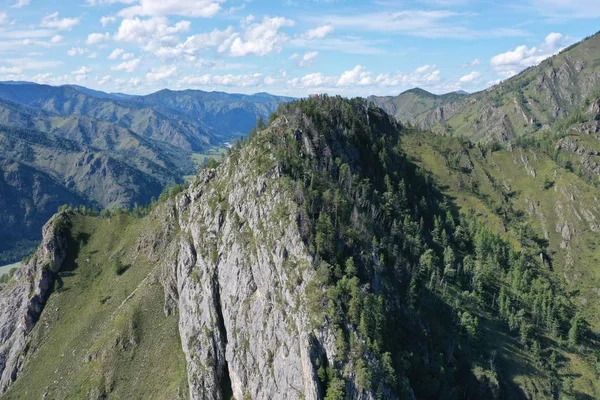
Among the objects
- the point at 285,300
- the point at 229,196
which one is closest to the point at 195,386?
the point at 285,300

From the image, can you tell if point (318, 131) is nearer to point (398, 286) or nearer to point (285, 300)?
point (398, 286)

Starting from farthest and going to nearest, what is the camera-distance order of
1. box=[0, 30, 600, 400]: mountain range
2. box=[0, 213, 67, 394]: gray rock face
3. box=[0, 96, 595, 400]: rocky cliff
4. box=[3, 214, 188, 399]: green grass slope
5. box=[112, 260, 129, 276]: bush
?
box=[112, 260, 129, 276]: bush < box=[0, 213, 67, 394]: gray rock face < box=[3, 214, 188, 399]: green grass slope < box=[0, 30, 600, 400]: mountain range < box=[0, 96, 595, 400]: rocky cliff

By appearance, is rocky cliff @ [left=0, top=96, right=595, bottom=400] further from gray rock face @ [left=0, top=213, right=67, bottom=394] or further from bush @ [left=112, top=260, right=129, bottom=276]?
bush @ [left=112, top=260, right=129, bottom=276]

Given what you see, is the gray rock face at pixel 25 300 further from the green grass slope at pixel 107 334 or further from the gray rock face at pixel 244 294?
the gray rock face at pixel 244 294

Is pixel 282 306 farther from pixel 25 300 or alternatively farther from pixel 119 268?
pixel 25 300

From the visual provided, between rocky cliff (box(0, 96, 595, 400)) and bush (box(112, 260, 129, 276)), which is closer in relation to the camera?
rocky cliff (box(0, 96, 595, 400))

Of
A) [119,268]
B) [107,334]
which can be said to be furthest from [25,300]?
[107,334]

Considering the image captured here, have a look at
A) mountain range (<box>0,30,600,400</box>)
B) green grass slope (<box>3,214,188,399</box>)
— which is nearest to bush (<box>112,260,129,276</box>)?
green grass slope (<box>3,214,188,399</box>)

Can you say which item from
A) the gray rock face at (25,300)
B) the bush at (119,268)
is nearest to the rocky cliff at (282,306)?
the gray rock face at (25,300)
